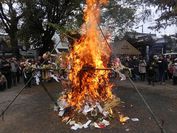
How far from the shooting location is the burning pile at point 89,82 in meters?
10.3

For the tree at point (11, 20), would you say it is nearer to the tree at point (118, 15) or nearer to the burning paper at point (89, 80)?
the tree at point (118, 15)

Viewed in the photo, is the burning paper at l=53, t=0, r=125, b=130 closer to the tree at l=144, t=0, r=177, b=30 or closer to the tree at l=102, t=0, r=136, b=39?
the tree at l=144, t=0, r=177, b=30

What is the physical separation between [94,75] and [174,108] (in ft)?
12.1

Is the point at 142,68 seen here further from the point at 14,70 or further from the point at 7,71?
the point at 7,71

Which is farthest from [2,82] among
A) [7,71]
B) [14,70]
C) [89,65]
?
[89,65]

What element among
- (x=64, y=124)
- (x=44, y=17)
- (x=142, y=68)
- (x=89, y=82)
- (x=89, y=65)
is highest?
(x=44, y=17)

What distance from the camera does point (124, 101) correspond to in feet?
41.2

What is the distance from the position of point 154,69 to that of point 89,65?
11140 millimetres

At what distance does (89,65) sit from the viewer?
34.7 feet

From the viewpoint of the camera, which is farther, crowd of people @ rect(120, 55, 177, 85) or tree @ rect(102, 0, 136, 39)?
tree @ rect(102, 0, 136, 39)

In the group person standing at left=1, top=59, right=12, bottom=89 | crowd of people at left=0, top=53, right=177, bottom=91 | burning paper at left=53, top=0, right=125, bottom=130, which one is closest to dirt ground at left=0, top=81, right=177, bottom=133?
burning paper at left=53, top=0, right=125, bottom=130

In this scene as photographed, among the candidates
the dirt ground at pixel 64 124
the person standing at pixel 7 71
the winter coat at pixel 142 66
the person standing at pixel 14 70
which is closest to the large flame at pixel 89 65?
the dirt ground at pixel 64 124

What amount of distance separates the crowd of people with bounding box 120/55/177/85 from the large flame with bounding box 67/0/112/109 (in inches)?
382

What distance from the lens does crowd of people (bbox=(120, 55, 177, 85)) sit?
815 inches
